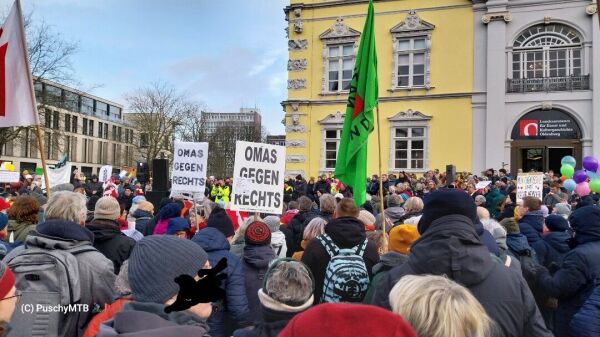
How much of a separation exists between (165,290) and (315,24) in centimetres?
2523

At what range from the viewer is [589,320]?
141 inches

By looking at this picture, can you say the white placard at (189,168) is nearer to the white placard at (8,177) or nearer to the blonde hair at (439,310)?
the blonde hair at (439,310)

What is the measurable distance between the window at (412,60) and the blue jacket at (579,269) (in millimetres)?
20725

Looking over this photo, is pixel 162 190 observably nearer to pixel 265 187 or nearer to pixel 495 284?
pixel 265 187

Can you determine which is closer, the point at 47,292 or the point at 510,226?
the point at 47,292

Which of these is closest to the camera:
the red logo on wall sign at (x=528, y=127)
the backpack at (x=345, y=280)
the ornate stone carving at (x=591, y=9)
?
the backpack at (x=345, y=280)

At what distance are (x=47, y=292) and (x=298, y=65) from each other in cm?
2403

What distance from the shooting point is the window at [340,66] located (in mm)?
25656

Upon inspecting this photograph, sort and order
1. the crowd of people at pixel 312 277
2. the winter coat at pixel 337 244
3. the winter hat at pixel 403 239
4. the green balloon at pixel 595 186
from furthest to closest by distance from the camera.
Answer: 1. the green balloon at pixel 595 186
2. the winter coat at pixel 337 244
3. the winter hat at pixel 403 239
4. the crowd of people at pixel 312 277

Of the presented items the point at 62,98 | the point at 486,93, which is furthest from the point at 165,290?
the point at 62,98

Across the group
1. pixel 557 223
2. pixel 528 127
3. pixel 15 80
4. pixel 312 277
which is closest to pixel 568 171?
pixel 528 127

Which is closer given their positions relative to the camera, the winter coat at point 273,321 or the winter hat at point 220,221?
the winter coat at point 273,321

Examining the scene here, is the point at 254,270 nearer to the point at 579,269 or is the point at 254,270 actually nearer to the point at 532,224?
the point at 579,269

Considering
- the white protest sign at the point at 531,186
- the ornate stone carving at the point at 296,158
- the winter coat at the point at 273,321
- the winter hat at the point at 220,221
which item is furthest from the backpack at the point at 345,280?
the ornate stone carving at the point at 296,158
